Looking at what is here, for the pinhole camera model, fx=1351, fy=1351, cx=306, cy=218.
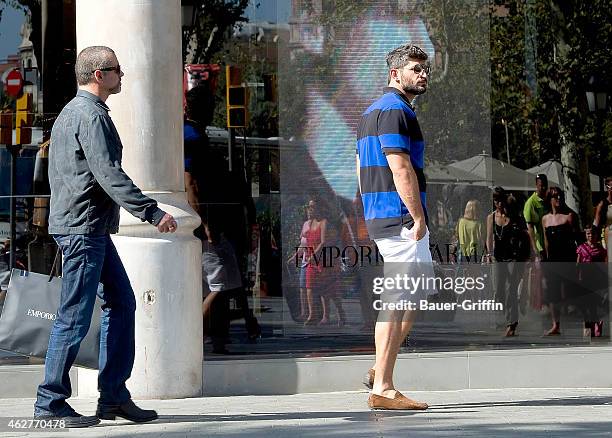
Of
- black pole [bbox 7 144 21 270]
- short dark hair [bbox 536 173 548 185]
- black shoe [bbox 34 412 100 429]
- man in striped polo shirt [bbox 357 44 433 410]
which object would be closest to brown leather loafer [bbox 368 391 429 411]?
man in striped polo shirt [bbox 357 44 433 410]

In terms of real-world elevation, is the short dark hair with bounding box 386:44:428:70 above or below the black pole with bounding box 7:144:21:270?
above

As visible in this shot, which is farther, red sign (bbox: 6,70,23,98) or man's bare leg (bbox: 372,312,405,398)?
red sign (bbox: 6,70,23,98)

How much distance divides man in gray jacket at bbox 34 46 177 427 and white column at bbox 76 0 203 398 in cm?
119

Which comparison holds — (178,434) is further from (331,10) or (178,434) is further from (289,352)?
(331,10)

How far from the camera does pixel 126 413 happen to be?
22.7 ft

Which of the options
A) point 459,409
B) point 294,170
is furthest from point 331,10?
point 459,409

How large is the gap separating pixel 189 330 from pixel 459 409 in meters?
1.79

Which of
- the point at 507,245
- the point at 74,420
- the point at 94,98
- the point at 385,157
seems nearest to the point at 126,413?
the point at 74,420

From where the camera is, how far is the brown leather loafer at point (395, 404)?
743 centimetres

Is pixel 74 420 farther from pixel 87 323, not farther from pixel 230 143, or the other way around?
pixel 230 143

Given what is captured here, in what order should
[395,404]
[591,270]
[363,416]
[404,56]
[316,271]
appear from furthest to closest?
1. [591,270]
2. [316,271]
3. [404,56]
4. [395,404]
5. [363,416]

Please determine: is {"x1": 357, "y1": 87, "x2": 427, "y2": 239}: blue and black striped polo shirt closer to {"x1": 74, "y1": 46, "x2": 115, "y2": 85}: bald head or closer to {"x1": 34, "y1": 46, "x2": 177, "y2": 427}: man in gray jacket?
{"x1": 34, "y1": 46, "x2": 177, "y2": 427}: man in gray jacket

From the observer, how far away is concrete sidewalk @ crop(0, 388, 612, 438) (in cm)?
651

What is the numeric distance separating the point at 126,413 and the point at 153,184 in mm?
1762
